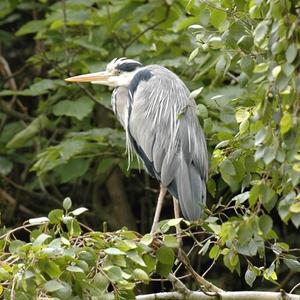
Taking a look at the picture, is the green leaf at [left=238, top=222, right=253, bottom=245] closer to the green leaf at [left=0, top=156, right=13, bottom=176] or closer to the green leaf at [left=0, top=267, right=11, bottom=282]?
the green leaf at [left=0, top=267, right=11, bottom=282]

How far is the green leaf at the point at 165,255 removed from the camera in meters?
2.84

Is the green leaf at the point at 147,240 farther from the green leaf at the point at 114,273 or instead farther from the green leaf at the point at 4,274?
the green leaf at the point at 4,274

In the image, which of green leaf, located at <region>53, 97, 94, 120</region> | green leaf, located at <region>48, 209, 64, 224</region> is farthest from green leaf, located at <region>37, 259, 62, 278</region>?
green leaf, located at <region>53, 97, 94, 120</region>

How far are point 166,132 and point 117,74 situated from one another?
50 centimetres

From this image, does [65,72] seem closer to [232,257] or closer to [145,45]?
[145,45]

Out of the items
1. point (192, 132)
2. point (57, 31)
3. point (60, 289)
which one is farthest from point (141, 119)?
point (60, 289)

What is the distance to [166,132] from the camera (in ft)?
13.0

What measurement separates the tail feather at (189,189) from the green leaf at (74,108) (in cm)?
105

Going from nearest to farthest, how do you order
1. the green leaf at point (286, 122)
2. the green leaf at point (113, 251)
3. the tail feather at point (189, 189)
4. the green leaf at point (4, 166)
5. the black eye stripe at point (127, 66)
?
the green leaf at point (286, 122) < the green leaf at point (113, 251) < the tail feather at point (189, 189) < the black eye stripe at point (127, 66) < the green leaf at point (4, 166)

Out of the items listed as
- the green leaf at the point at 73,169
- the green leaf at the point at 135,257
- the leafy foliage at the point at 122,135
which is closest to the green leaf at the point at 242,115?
the leafy foliage at the point at 122,135

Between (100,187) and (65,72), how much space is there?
949 millimetres

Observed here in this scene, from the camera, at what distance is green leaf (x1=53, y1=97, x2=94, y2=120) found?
4.68 m

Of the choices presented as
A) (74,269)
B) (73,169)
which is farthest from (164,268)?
(73,169)

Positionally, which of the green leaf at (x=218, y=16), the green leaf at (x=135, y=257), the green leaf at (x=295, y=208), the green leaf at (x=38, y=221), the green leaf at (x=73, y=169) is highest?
the green leaf at (x=218, y=16)
